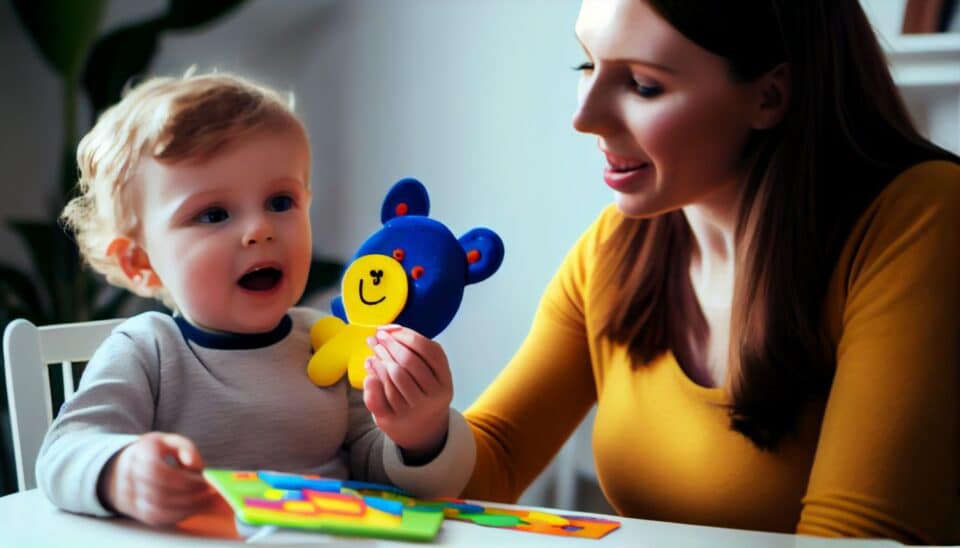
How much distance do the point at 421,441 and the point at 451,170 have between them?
56 centimetres

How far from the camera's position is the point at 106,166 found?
557 mm

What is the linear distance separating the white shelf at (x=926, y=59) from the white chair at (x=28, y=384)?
0.75 metres

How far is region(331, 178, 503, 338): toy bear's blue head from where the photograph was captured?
1.80 ft

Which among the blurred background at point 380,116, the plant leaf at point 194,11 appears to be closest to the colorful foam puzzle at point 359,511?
the blurred background at point 380,116

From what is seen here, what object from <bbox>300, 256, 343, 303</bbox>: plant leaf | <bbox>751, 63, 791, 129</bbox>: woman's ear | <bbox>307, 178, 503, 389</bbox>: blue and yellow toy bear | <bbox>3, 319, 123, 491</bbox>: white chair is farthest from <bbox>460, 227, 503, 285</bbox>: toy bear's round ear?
<bbox>300, 256, 343, 303</bbox>: plant leaf

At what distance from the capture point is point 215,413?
1.77 feet

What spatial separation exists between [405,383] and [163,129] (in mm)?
197

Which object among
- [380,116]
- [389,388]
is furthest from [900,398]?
[380,116]

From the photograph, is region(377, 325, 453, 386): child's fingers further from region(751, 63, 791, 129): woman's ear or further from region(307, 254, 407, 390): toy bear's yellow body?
region(751, 63, 791, 129): woman's ear

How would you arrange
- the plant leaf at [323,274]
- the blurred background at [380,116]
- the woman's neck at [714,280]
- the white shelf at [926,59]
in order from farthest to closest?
the plant leaf at [323,274], the blurred background at [380,116], the white shelf at [926,59], the woman's neck at [714,280]

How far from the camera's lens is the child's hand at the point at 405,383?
0.53 m

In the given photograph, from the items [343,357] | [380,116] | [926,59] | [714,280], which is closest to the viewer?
[343,357]

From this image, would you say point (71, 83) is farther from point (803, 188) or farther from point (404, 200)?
point (803, 188)

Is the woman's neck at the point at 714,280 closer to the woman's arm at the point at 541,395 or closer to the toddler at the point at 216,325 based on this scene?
the woman's arm at the point at 541,395
